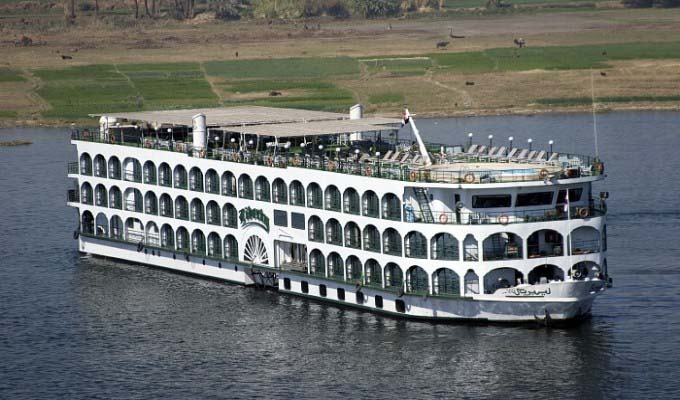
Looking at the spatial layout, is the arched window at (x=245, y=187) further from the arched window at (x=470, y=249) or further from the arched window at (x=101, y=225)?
the arched window at (x=470, y=249)

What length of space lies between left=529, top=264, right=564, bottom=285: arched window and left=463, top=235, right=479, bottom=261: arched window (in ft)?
8.23

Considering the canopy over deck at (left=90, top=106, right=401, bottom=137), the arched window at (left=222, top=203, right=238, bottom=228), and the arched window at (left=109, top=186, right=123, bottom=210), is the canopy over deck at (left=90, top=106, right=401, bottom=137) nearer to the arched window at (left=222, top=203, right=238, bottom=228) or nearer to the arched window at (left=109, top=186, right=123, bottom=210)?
the arched window at (left=222, top=203, right=238, bottom=228)

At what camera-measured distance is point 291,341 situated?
63.8 metres

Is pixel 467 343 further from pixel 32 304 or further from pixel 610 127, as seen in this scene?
pixel 610 127

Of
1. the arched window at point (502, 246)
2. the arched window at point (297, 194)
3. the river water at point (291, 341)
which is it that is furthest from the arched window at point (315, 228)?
the arched window at point (502, 246)

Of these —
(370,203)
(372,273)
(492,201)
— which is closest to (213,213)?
(370,203)

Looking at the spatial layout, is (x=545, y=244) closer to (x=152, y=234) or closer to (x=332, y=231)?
(x=332, y=231)

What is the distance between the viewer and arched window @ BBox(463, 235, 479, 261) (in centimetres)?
6341

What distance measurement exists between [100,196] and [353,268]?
20909mm

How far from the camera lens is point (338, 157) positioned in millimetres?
72375

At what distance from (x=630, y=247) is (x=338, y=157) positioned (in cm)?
1620

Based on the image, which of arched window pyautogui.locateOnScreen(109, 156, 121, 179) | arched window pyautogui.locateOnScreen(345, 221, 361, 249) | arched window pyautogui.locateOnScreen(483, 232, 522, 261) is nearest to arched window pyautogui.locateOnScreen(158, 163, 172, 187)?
arched window pyautogui.locateOnScreen(109, 156, 121, 179)

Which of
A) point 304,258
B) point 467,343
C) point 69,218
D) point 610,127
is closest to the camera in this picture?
point 467,343

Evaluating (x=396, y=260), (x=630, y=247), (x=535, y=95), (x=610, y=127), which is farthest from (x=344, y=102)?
(x=396, y=260)
